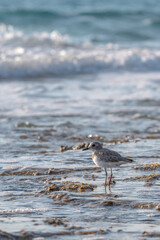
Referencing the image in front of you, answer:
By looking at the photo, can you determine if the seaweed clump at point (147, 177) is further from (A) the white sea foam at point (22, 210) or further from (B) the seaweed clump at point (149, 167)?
(A) the white sea foam at point (22, 210)

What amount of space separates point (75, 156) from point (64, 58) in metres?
9.78

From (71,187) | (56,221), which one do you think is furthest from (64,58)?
(56,221)

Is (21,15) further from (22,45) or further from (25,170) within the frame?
(25,170)

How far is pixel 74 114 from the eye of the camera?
10.0 metres

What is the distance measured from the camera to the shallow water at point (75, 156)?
440cm

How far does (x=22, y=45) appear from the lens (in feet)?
62.9

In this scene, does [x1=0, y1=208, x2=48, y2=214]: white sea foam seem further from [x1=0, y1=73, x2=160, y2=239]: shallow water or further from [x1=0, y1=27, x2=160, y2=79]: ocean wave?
[x1=0, y1=27, x2=160, y2=79]: ocean wave

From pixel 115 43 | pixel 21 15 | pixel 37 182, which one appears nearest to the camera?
pixel 37 182

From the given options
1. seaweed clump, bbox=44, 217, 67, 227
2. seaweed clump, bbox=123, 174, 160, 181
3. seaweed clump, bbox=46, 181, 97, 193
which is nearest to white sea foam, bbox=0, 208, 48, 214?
seaweed clump, bbox=44, 217, 67, 227

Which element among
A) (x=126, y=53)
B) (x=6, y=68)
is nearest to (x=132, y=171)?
(x=6, y=68)

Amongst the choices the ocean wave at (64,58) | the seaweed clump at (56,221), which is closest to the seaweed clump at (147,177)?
the seaweed clump at (56,221)

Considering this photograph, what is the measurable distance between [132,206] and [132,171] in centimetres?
134

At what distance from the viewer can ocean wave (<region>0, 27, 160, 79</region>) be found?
1527cm

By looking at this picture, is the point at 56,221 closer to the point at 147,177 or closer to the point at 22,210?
the point at 22,210
